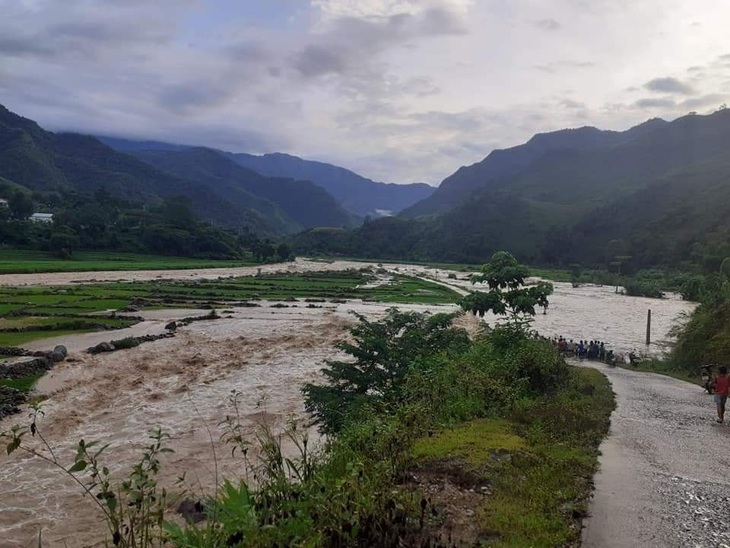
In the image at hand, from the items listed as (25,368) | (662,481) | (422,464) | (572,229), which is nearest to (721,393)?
(662,481)

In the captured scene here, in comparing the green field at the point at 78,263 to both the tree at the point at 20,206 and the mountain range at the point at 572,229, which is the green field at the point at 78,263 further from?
the mountain range at the point at 572,229

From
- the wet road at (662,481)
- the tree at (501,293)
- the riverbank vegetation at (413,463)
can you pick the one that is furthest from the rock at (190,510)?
the tree at (501,293)

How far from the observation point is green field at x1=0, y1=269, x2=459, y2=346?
35188 mm

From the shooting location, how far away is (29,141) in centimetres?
19412

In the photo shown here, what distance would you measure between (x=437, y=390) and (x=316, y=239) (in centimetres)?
17990

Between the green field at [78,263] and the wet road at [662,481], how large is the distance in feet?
232

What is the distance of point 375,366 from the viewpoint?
13.8m

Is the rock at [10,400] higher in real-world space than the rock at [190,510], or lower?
lower

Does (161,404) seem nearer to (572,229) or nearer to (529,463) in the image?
(529,463)

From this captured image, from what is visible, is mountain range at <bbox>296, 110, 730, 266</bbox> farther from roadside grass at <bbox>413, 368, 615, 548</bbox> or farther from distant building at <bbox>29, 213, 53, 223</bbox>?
roadside grass at <bbox>413, 368, 615, 548</bbox>

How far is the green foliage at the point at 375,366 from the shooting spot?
12219 mm

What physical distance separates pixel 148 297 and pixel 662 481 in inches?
2027

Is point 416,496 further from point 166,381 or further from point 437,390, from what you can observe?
point 166,381

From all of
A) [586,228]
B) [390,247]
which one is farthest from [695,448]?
[390,247]
